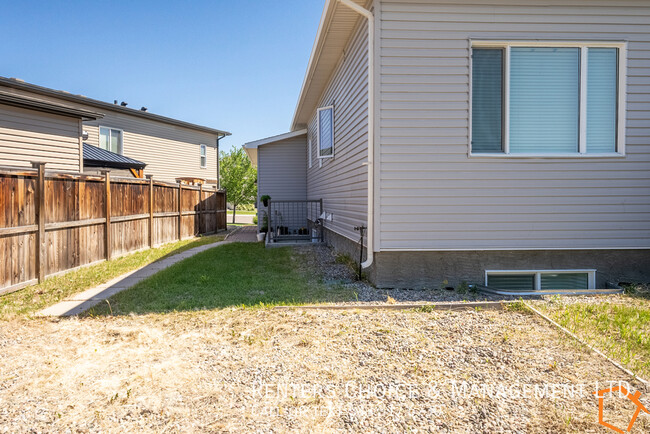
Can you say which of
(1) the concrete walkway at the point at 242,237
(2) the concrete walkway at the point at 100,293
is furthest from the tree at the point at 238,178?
(2) the concrete walkway at the point at 100,293

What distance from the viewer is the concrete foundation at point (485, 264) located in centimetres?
507

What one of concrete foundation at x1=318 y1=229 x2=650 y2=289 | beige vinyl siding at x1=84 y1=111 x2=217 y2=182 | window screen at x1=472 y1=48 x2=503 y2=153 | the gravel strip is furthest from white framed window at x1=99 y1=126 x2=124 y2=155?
window screen at x1=472 y1=48 x2=503 y2=153

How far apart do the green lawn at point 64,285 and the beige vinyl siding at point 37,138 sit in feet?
12.6

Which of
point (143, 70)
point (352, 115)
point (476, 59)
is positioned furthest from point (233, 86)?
point (476, 59)

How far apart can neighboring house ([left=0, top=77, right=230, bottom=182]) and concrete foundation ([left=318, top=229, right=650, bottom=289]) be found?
13680 mm

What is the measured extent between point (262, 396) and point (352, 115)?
15.6ft

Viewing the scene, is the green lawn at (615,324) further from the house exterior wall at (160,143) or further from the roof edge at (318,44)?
the house exterior wall at (160,143)

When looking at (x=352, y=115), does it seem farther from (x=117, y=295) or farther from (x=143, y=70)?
(x=143, y=70)

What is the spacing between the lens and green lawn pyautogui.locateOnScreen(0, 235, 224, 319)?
4434mm

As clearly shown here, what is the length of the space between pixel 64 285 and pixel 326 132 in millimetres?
5643

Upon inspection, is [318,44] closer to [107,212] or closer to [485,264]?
[485,264]

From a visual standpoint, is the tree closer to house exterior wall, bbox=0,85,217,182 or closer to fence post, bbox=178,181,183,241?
house exterior wall, bbox=0,85,217,182

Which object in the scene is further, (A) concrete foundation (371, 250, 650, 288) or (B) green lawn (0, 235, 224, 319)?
(A) concrete foundation (371, 250, 650, 288)

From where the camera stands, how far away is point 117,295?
4949mm
